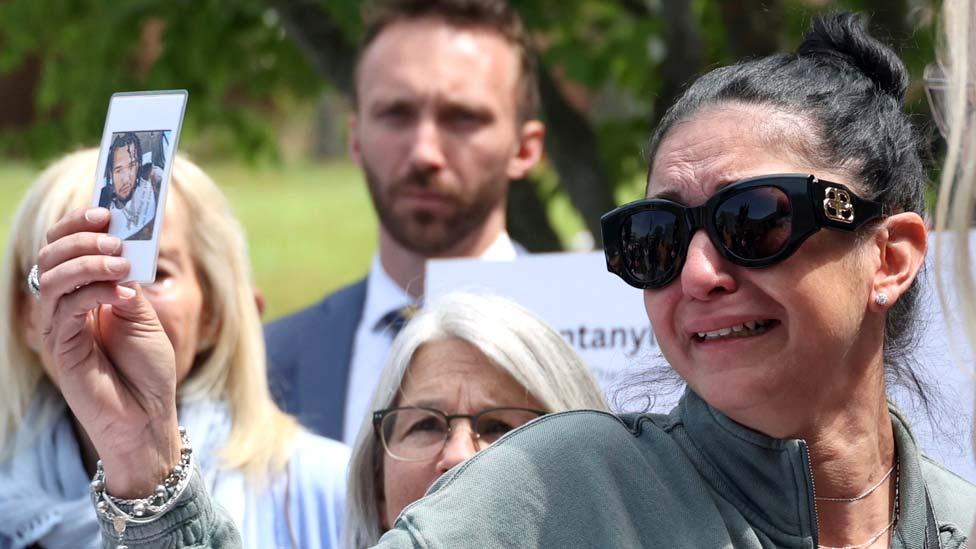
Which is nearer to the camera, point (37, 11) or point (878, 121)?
point (878, 121)

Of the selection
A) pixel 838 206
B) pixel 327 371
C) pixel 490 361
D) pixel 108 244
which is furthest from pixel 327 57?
pixel 838 206

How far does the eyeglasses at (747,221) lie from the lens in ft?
5.76

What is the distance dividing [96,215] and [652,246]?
79 centimetres

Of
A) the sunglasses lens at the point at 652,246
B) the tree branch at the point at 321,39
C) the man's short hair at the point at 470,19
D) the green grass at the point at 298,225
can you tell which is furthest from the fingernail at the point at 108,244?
the green grass at the point at 298,225

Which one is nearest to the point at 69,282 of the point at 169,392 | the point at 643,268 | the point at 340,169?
the point at 169,392

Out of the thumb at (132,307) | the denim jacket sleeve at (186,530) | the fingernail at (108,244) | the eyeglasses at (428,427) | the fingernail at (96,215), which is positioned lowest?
the eyeglasses at (428,427)

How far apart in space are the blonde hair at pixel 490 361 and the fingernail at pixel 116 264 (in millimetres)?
839

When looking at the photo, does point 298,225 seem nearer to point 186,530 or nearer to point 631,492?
point 186,530

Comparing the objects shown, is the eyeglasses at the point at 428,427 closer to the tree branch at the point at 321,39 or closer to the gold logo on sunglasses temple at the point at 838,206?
the gold logo on sunglasses temple at the point at 838,206

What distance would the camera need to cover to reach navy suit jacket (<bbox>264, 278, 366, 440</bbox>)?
12.0 feet

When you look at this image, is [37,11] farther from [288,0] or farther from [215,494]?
[215,494]

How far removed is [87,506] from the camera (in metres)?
2.88

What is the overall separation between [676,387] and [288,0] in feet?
10.9

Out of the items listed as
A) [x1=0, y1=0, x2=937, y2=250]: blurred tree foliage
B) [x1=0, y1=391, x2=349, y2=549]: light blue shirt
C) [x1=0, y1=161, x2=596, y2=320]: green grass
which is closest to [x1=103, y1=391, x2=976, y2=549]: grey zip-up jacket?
[x1=0, y1=391, x2=349, y2=549]: light blue shirt
